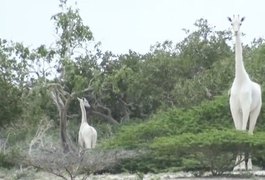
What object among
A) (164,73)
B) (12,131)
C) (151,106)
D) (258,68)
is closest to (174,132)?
(258,68)

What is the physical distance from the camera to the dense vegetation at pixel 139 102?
40.0ft

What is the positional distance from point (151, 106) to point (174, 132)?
854 inches

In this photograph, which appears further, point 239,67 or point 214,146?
point 239,67

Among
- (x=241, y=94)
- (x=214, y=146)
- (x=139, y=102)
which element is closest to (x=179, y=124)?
(x=241, y=94)

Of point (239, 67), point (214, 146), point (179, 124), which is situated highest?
point (239, 67)

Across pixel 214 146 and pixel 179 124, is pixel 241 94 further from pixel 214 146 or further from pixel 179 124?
pixel 214 146

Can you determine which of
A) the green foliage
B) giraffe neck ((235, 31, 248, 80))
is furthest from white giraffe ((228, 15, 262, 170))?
the green foliage

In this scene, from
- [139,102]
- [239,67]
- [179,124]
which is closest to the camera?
[239,67]

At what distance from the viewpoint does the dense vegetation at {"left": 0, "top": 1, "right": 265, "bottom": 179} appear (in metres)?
12.2

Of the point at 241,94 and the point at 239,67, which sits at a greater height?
the point at 239,67

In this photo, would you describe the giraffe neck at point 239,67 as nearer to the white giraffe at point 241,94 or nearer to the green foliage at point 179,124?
the white giraffe at point 241,94

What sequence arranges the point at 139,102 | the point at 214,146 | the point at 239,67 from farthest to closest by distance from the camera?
the point at 139,102, the point at 239,67, the point at 214,146

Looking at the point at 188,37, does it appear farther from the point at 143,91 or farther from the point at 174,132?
the point at 174,132

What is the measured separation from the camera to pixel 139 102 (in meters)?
36.6
